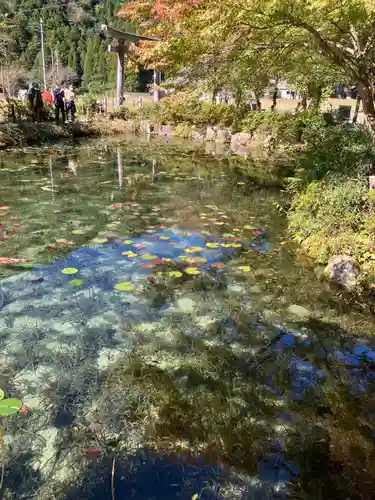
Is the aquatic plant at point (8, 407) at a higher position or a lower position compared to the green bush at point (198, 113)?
lower

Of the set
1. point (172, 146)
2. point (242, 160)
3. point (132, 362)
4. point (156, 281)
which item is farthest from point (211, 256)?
point (172, 146)

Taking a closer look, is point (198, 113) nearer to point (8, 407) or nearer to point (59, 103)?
point (59, 103)

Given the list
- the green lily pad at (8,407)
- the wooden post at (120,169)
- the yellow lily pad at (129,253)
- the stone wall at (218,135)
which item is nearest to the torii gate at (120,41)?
the stone wall at (218,135)

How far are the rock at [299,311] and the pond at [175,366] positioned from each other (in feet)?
0.08

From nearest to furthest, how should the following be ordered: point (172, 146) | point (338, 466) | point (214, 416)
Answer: point (338, 466) < point (214, 416) < point (172, 146)

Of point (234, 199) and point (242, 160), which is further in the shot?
point (242, 160)

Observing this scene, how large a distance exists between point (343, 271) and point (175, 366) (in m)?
2.54

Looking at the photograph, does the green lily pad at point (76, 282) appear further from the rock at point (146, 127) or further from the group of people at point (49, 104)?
the rock at point (146, 127)

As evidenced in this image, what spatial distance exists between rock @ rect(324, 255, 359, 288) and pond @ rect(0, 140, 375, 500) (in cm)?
21

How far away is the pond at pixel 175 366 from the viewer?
2402 mm

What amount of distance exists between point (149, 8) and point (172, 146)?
4.46 meters

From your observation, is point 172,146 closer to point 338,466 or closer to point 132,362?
point 132,362

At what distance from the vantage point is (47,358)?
Answer: 333cm

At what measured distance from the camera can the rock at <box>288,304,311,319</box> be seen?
418cm
